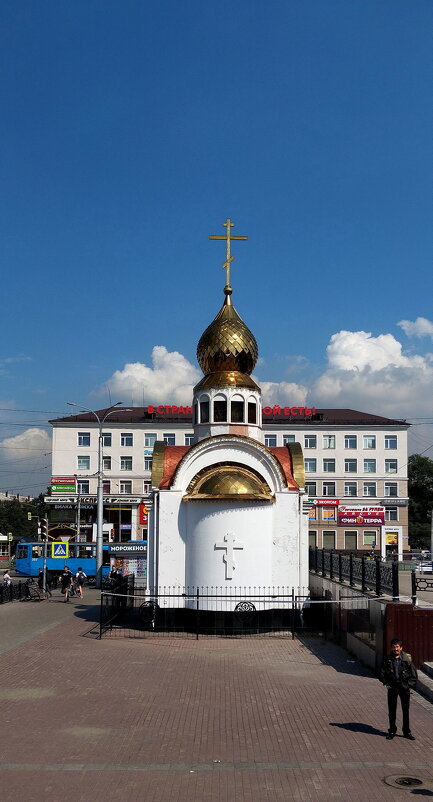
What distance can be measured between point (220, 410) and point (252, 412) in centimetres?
114

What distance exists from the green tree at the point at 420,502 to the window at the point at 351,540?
17806 millimetres

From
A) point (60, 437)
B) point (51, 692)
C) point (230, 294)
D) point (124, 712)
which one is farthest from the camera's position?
point (60, 437)

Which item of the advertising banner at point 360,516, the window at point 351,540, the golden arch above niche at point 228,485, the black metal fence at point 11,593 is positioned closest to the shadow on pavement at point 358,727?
the golden arch above niche at point 228,485

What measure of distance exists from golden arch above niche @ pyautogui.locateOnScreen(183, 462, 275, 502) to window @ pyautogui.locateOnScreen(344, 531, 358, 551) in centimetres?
3690

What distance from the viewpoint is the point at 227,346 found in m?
25.6

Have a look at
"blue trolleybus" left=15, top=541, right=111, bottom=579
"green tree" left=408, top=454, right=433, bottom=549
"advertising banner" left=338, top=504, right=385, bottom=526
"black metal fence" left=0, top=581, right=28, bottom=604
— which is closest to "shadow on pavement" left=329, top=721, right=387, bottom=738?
"black metal fence" left=0, top=581, right=28, bottom=604

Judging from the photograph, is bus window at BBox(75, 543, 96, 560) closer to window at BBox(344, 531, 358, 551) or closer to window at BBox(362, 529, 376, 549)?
window at BBox(344, 531, 358, 551)

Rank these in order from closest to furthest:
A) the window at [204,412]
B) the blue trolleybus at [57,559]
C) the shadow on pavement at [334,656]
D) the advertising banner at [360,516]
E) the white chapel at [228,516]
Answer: the shadow on pavement at [334,656] < the white chapel at [228,516] < the window at [204,412] < the blue trolleybus at [57,559] < the advertising banner at [360,516]

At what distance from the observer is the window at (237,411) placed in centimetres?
2516

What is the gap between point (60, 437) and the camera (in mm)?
58156

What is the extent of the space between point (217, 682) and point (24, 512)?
9763cm

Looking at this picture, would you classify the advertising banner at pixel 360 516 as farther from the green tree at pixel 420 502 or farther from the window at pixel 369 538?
the green tree at pixel 420 502

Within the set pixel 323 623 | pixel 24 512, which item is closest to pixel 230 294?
pixel 323 623

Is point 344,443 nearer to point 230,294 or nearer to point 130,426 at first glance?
point 130,426
